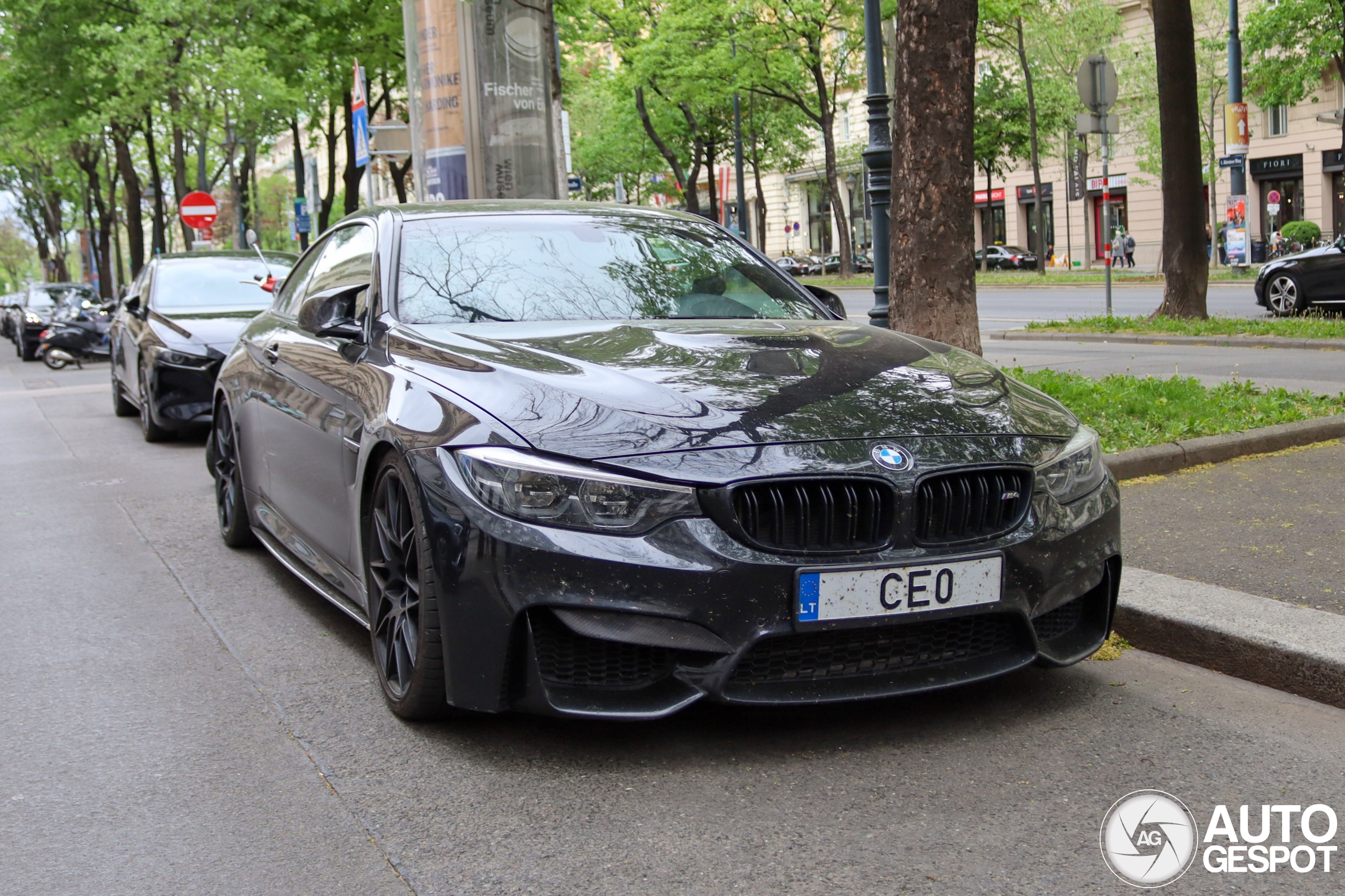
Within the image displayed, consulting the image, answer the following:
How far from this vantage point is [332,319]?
15.2 feet

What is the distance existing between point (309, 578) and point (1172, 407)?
17.7 feet

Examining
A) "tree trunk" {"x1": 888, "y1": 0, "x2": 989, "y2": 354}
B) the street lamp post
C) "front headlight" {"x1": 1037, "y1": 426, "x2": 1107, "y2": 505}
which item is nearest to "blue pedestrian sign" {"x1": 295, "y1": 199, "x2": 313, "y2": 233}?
the street lamp post

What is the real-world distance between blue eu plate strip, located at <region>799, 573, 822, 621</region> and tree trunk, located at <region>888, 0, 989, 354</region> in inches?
209

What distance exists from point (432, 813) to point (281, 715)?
98 centimetres

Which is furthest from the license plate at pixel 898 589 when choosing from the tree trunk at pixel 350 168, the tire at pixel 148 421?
the tree trunk at pixel 350 168

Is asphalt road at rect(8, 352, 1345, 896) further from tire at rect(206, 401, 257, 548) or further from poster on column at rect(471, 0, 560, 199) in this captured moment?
poster on column at rect(471, 0, 560, 199)

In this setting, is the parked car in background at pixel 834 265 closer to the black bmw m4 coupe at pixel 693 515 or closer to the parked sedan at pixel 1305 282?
the parked sedan at pixel 1305 282

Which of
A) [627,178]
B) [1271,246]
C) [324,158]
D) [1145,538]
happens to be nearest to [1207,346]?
[1145,538]

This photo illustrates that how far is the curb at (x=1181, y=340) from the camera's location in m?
14.0

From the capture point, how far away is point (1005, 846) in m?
2.98

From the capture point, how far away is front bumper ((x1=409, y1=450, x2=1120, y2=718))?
3.28 m

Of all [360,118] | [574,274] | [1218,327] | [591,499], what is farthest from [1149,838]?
[360,118]

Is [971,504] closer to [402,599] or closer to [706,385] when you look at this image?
[706,385]

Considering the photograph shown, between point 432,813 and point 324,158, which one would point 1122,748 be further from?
point 324,158
